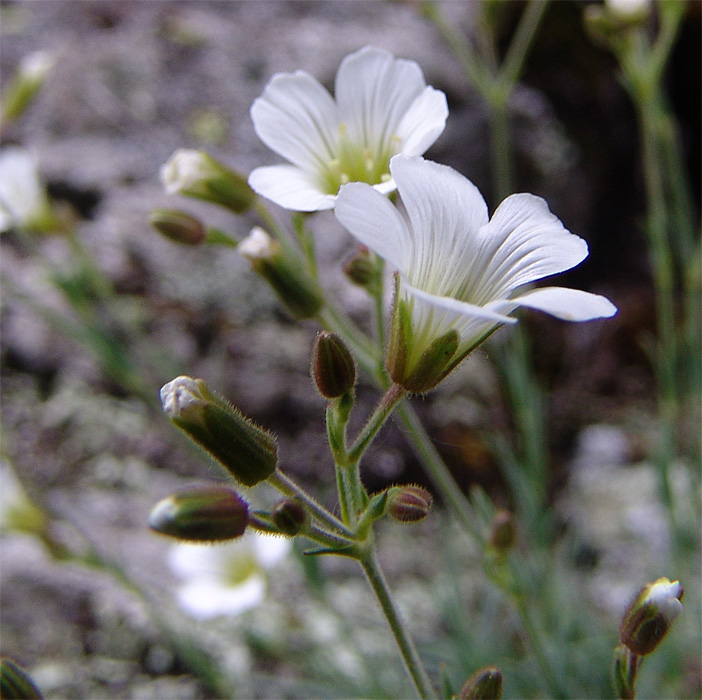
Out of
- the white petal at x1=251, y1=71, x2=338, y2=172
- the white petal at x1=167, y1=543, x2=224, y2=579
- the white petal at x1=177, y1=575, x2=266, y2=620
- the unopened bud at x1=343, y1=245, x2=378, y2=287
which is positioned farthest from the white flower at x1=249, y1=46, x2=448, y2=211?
the white petal at x1=167, y1=543, x2=224, y2=579

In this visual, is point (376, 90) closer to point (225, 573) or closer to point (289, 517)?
point (289, 517)

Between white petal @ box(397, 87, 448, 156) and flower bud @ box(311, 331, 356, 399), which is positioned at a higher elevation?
white petal @ box(397, 87, 448, 156)

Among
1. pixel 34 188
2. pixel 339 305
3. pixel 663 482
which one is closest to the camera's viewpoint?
pixel 663 482

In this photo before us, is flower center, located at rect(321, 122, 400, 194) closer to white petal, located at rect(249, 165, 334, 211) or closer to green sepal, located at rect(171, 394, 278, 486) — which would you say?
white petal, located at rect(249, 165, 334, 211)

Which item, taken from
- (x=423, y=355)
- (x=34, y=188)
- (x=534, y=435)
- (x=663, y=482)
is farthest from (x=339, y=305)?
(x=423, y=355)

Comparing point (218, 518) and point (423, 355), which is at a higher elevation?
point (423, 355)

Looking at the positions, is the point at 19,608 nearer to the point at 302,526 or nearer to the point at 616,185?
the point at 302,526

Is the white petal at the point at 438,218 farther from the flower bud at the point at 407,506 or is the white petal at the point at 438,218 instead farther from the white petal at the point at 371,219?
the flower bud at the point at 407,506
